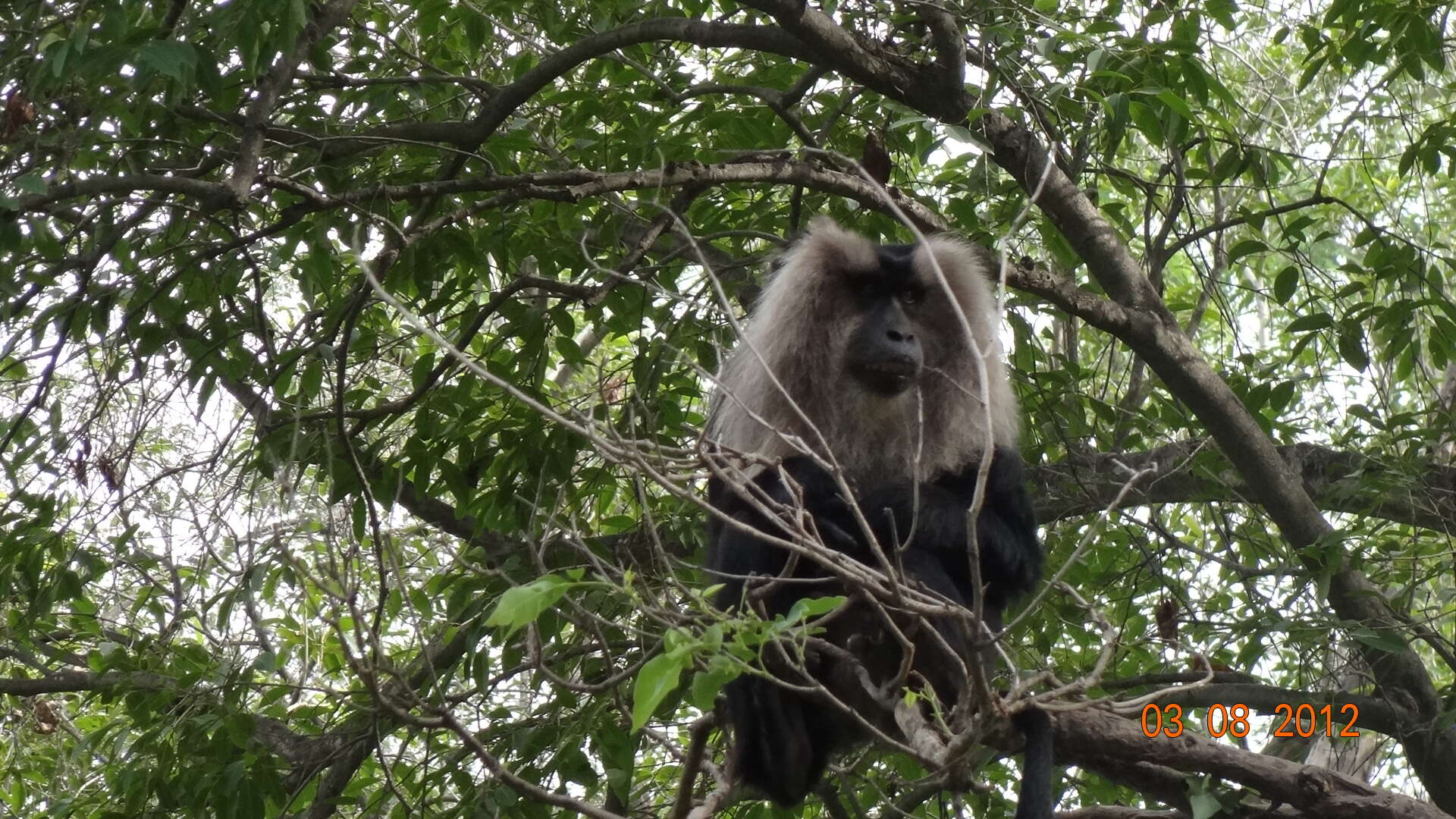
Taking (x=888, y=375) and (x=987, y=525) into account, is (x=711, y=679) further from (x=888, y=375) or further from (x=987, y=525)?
(x=888, y=375)

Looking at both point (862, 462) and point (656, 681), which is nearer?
point (656, 681)

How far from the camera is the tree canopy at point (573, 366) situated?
2.99m

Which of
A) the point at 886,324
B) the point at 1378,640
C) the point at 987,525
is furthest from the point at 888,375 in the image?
the point at 1378,640

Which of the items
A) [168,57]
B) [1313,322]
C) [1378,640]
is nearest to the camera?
[168,57]

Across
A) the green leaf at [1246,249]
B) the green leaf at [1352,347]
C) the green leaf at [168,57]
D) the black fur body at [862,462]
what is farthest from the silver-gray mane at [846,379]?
the green leaf at [168,57]

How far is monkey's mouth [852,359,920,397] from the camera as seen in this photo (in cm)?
337

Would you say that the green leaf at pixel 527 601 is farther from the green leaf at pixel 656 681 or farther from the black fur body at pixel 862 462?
the black fur body at pixel 862 462

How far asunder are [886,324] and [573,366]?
101 centimetres

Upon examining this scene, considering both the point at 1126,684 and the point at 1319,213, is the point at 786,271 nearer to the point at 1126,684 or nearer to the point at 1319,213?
the point at 1126,684

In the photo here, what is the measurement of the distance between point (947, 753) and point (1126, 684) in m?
1.22
